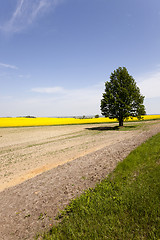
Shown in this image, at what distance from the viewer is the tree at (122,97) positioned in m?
32.1

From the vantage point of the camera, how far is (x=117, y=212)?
13.4 feet

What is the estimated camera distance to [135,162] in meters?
7.91

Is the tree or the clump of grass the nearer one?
the clump of grass

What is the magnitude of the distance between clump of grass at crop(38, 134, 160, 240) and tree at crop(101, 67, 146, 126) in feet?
90.2

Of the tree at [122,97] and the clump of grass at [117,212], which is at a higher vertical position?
the tree at [122,97]

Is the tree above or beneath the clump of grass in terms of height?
above

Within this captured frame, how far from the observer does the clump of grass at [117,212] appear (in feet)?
11.1

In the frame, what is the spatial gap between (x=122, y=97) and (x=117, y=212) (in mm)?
31316

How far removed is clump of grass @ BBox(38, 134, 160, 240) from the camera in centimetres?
339

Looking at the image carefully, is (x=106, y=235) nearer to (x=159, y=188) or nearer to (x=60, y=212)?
(x=60, y=212)

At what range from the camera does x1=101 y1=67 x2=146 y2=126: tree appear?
3209 centimetres

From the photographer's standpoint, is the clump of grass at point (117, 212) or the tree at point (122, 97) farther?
the tree at point (122, 97)

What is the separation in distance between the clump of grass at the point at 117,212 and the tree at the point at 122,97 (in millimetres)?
27487

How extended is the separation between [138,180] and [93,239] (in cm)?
331
